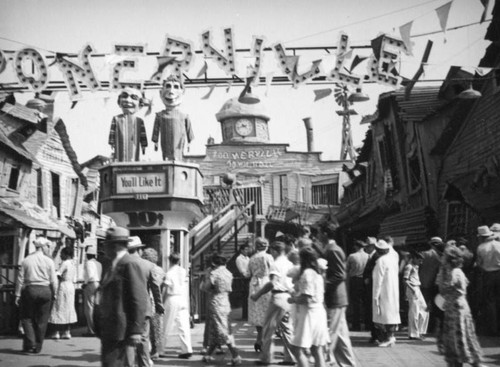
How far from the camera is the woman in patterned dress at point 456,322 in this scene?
25.4 ft

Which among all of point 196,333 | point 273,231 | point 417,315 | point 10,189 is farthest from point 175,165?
point 273,231

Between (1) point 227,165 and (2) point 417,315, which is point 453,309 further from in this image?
(1) point 227,165

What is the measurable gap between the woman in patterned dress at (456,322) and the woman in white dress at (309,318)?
60.1 inches

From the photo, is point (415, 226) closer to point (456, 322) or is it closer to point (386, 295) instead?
point (386, 295)

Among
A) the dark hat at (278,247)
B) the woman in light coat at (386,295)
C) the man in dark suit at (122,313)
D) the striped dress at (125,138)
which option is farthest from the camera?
the striped dress at (125,138)

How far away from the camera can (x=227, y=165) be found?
49062mm

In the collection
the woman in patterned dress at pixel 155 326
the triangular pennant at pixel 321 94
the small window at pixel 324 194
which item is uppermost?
the small window at pixel 324 194

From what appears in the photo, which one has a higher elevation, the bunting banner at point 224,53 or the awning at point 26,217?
the bunting banner at point 224,53

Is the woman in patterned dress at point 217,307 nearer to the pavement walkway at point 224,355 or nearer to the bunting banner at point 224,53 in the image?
the pavement walkway at point 224,355

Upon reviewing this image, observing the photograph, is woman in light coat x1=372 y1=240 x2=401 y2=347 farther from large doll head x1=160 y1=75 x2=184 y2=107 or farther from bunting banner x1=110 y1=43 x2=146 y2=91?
bunting banner x1=110 y1=43 x2=146 y2=91

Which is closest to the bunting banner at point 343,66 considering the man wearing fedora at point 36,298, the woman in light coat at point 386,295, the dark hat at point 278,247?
the woman in light coat at point 386,295

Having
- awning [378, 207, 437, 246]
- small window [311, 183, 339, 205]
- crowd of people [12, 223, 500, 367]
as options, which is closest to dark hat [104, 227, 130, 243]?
crowd of people [12, 223, 500, 367]

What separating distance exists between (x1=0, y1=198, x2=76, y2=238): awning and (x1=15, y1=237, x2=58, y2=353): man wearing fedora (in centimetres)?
621

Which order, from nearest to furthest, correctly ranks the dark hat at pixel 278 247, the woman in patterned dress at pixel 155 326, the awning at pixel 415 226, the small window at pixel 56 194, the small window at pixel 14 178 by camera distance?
1. the woman in patterned dress at pixel 155 326
2. the dark hat at pixel 278 247
3. the awning at pixel 415 226
4. the small window at pixel 14 178
5. the small window at pixel 56 194
